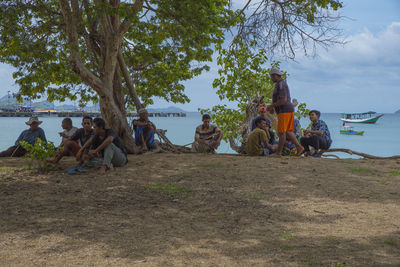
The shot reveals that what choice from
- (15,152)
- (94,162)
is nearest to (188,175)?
(94,162)

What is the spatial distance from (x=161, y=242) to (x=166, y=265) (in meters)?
0.54

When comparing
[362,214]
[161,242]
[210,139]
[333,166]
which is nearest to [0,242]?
[161,242]

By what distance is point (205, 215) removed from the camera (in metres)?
4.65

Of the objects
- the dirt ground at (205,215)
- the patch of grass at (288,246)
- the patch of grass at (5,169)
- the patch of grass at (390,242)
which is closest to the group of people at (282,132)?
the dirt ground at (205,215)

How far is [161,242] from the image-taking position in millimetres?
3707

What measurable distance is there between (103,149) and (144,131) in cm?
313

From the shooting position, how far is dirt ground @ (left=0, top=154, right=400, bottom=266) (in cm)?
338

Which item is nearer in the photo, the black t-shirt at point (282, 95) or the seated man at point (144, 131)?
the black t-shirt at point (282, 95)

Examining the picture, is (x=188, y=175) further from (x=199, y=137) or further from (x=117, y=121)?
(x=117, y=121)

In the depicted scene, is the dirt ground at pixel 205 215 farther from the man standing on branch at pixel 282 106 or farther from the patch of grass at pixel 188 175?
the man standing on branch at pixel 282 106

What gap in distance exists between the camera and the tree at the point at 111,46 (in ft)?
27.2

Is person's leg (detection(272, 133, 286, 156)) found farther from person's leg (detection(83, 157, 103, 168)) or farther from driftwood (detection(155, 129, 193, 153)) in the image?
person's leg (detection(83, 157, 103, 168))

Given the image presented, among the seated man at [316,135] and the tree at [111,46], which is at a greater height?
the tree at [111,46]

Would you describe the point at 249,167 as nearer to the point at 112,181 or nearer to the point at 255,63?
the point at 112,181
